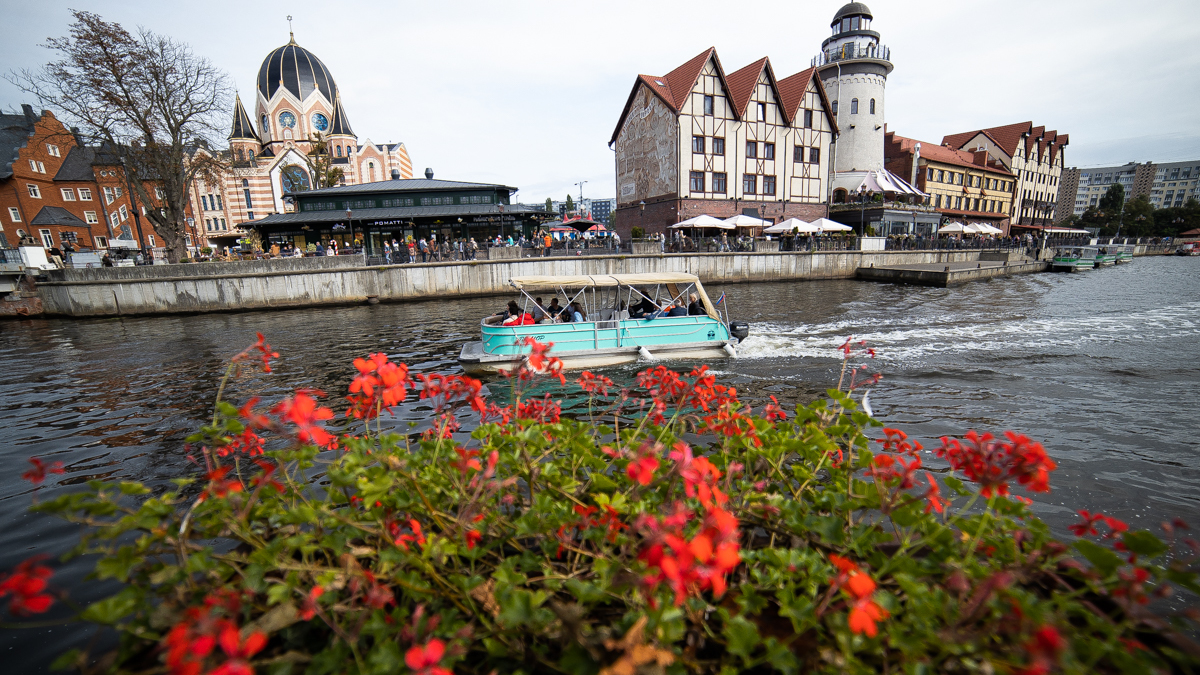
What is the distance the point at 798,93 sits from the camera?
133ft

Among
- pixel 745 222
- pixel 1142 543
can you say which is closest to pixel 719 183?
pixel 745 222

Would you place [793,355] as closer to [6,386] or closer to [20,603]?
[20,603]

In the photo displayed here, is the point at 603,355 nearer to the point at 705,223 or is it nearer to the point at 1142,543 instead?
the point at 1142,543

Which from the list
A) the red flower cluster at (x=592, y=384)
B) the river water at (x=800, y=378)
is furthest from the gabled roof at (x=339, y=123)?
the red flower cluster at (x=592, y=384)

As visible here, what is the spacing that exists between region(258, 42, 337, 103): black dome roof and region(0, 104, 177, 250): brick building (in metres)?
21.9

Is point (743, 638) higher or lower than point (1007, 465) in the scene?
lower

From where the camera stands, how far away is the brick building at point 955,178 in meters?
53.7

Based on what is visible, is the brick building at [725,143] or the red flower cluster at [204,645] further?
the brick building at [725,143]

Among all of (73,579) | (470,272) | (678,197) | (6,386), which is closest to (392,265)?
(470,272)

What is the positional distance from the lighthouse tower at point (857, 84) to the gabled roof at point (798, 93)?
3.21 metres

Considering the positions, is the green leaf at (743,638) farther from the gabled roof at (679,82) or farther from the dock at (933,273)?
the gabled roof at (679,82)

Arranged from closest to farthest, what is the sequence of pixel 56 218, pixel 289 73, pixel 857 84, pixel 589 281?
pixel 589 281 < pixel 857 84 < pixel 56 218 < pixel 289 73

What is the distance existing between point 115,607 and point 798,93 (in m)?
48.5

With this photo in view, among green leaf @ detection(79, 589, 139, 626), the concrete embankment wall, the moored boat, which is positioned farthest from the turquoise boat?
the moored boat
